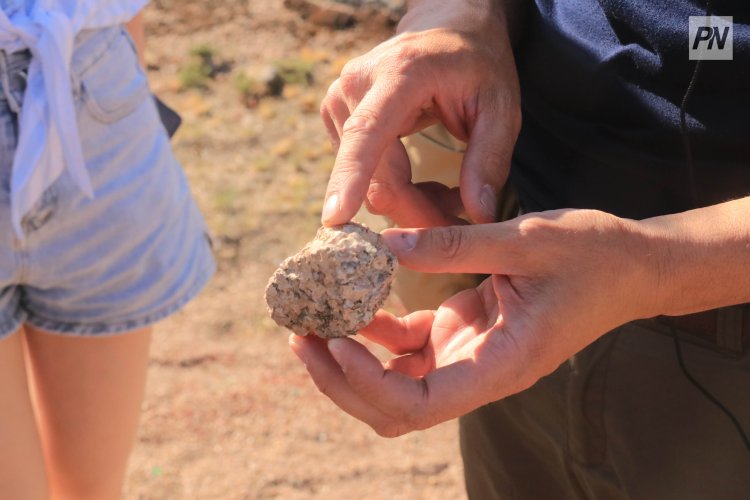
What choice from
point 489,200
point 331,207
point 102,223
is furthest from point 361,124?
point 102,223

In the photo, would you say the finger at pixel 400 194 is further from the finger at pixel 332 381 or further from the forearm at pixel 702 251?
the forearm at pixel 702 251

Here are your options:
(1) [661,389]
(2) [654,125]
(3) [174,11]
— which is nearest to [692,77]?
(2) [654,125]

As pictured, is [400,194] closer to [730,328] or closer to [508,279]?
[508,279]

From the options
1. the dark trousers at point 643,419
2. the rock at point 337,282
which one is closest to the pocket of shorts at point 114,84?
the rock at point 337,282

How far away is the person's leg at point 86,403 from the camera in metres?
2.21

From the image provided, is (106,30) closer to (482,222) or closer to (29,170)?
(29,170)

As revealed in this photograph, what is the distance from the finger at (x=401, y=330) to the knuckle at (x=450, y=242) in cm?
29

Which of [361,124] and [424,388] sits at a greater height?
[361,124]

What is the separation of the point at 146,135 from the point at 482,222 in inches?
33.7

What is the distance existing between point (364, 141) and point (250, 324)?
7.83ft

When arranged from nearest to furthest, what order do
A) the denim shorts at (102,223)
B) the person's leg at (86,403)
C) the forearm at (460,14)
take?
the forearm at (460,14) < the denim shorts at (102,223) < the person's leg at (86,403)

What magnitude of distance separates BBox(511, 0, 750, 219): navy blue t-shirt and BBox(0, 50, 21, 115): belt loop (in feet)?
3.28

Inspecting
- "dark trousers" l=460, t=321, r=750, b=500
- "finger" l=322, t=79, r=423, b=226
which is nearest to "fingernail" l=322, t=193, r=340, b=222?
"finger" l=322, t=79, r=423, b=226

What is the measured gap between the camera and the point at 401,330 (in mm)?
Result: 1811
